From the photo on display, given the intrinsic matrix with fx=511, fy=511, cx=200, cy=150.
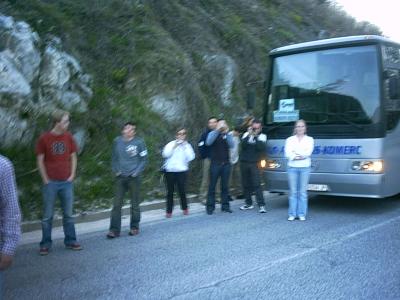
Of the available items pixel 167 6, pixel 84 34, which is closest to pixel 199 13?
pixel 167 6

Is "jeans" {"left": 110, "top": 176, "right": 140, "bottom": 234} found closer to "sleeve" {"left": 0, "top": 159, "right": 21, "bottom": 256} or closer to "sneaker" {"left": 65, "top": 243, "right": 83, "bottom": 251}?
"sneaker" {"left": 65, "top": 243, "right": 83, "bottom": 251}

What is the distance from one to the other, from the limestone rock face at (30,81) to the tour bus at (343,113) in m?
4.41

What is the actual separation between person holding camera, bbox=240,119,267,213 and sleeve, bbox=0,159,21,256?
717 centimetres

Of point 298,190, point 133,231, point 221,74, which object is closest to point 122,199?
point 133,231

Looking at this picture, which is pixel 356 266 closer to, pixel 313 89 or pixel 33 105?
pixel 313 89

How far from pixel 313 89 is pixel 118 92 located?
5308 millimetres

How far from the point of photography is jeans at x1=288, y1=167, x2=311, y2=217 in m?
9.01

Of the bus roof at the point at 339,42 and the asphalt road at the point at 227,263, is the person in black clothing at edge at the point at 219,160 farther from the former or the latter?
the bus roof at the point at 339,42

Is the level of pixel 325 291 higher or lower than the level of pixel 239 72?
lower

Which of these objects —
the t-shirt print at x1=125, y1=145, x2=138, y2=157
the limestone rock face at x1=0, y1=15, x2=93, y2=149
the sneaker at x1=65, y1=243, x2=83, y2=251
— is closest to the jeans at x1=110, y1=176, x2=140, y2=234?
the t-shirt print at x1=125, y1=145, x2=138, y2=157

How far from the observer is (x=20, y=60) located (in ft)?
32.8

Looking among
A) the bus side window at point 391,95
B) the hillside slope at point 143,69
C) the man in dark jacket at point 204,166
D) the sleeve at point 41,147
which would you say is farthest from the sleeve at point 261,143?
the sleeve at point 41,147

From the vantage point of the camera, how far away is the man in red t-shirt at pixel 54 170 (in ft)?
22.3

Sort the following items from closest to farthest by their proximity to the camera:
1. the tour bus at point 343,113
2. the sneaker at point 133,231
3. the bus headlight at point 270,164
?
the sneaker at point 133,231
the tour bus at point 343,113
the bus headlight at point 270,164
